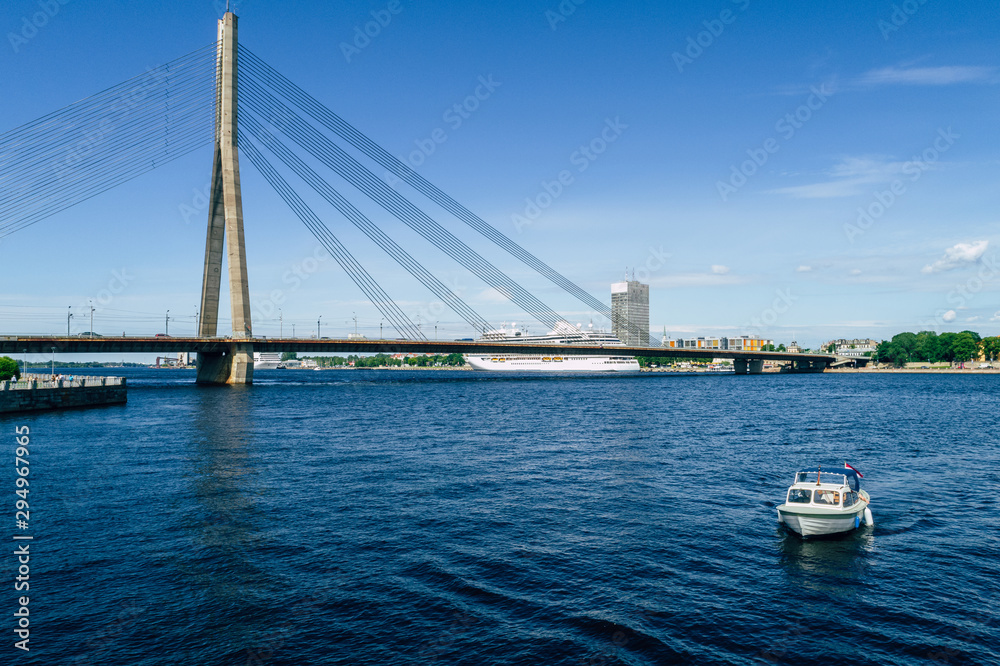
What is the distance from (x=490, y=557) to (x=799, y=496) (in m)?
12.3

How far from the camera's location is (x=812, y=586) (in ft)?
57.2

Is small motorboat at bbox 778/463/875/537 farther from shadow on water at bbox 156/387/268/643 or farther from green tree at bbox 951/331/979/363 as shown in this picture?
green tree at bbox 951/331/979/363

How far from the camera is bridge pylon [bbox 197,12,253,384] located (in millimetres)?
82250

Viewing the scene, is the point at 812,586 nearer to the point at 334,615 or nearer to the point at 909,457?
the point at 334,615

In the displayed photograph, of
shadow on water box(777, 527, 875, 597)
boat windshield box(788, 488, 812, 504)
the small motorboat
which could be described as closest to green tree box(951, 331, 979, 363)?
the small motorboat

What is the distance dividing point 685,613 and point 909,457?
3073 centimetres

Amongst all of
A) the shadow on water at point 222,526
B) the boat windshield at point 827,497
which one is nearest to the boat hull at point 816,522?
the boat windshield at point 827,497

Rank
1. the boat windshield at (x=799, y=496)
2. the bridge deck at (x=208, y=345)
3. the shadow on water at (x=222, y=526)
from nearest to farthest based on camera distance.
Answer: the shadow on water at (x=222, y=526) < the boat windshield at (x=799, y=496) < the bridge deck at (x=208, y=345)

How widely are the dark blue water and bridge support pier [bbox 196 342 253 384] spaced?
50.7 m

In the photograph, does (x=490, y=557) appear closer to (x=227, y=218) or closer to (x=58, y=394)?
(x=58, y=394)

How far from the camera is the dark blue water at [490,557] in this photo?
13.9 metres

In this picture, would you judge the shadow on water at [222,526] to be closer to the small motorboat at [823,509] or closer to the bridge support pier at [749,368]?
the small motorboat at [823,509]

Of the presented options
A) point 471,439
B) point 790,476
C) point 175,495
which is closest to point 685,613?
point 790,476

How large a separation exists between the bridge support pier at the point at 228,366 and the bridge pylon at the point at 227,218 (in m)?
0.21
